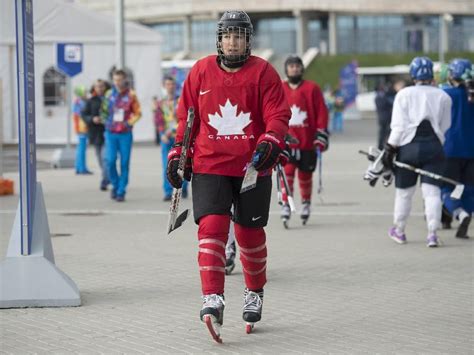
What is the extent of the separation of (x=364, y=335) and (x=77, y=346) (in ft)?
5.45

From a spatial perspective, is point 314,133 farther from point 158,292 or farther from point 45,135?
point 45,135

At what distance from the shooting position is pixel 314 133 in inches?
496

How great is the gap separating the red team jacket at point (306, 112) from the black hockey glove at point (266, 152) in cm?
574

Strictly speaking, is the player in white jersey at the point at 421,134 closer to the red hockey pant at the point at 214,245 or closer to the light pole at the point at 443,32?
the red hockey pant at the point at 214,245

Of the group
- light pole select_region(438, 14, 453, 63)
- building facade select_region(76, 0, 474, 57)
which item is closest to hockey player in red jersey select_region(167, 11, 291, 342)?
light pole select_region(438, 14, 453, 63)

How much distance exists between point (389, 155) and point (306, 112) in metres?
1.81

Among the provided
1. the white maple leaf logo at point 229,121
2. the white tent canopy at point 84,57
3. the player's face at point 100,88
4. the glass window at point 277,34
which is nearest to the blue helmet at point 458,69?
the white maple leaf logo at point 229,121

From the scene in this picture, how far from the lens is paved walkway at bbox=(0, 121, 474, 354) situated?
6.66 metres

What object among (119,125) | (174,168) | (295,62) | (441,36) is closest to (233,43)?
(174,168)

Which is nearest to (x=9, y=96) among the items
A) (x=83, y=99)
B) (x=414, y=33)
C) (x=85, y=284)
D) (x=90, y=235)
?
(x=83, y=99)

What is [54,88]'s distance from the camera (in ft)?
106

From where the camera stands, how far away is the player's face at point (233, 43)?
6.87 meters

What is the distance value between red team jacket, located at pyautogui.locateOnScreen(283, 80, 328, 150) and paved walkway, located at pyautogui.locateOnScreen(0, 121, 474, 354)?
986 millimetres

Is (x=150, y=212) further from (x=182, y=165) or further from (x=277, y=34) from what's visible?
(x=277, y=34)
